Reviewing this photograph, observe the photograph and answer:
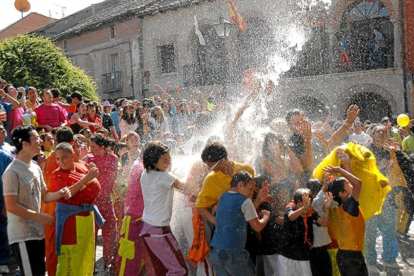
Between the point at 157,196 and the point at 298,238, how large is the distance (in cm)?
141

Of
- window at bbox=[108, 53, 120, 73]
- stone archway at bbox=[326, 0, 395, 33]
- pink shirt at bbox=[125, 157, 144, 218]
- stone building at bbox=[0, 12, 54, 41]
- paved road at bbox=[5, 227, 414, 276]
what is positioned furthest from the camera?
stone building at bbox=[0, 12, 54, 41]

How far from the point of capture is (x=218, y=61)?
23062 mm

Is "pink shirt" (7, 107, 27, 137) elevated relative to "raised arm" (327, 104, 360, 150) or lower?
elevated

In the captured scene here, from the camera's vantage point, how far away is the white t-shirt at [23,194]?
14.8ft

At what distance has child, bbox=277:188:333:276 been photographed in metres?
4.42

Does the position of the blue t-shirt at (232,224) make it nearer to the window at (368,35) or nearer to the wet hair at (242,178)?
the wet hair at (242,178)

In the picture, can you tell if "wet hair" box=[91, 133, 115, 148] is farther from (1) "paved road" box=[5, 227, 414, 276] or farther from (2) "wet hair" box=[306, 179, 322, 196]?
(2) "wet hair" box=[306, 179, 322, 196]

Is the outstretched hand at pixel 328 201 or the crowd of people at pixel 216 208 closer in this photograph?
the outstretched hand at pixel 328 201

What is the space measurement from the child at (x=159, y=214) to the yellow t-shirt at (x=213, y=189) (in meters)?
0.23

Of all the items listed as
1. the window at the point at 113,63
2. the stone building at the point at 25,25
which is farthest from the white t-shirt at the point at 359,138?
the stone building at the point at 25,25

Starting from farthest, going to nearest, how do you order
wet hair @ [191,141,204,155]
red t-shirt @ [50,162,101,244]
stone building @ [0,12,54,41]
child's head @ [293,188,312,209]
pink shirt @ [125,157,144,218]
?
stone building @ [0,12,54,41], wet hair @ [191,141,204,155], pink shirt @ [125,157,144,218], red t-shirt @ [50,162,101,244], child's head @ [293,188,312,209]

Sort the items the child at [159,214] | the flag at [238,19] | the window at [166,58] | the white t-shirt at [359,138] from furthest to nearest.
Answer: the window at [166,58] → the flag at [238,19] → the white t-shirt at [359,138] → the child at [159,214]

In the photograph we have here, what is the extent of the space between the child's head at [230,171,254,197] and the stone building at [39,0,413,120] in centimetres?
1540

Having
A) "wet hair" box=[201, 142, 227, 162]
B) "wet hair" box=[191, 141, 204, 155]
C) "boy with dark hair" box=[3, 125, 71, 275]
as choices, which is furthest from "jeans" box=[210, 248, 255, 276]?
"wet hair" box=[191, 141, 204, 155]
